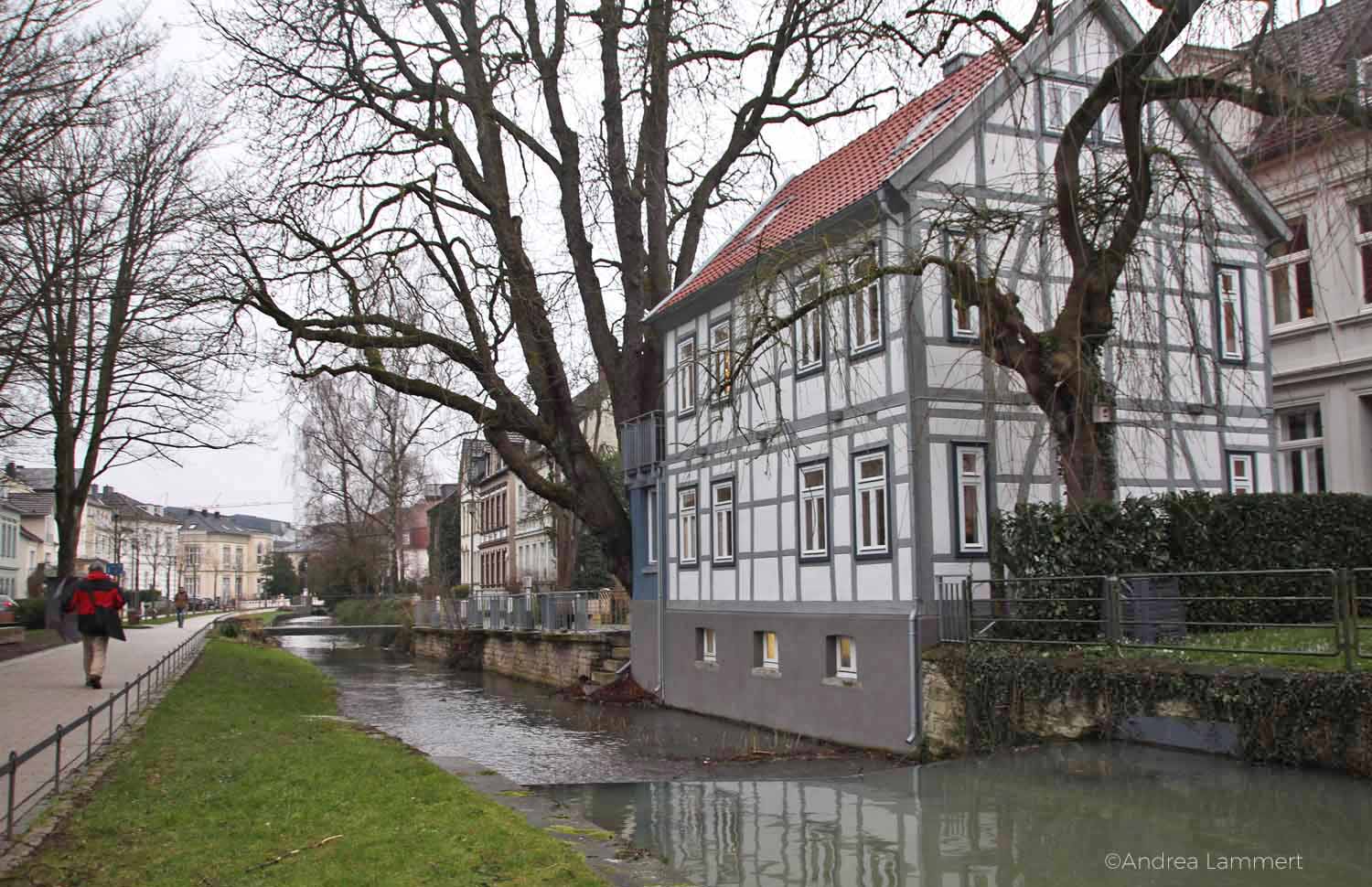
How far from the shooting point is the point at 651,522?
25.2 meters

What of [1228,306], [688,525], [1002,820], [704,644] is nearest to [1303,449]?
[1228,306]

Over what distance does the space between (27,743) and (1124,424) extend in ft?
44.4

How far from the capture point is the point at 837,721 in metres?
17.3

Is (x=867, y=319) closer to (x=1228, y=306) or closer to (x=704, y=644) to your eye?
(x=1228, y=306)

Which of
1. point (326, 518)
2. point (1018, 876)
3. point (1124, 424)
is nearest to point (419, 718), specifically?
point (1124, 424)

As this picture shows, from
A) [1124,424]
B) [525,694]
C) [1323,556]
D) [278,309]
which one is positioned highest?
[278,309]

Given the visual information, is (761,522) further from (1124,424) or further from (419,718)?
(419,718)

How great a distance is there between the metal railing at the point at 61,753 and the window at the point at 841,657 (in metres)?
9.31

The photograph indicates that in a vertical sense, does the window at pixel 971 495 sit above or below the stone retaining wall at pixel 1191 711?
above

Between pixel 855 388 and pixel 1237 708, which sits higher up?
pixel 855 388

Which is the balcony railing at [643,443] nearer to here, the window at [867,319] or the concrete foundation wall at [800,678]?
the concrete foundation wall at [800,678]

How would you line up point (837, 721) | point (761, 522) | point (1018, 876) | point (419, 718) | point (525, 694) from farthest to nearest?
point (525, 694)
point (419, 718)
point (761, 522)
point (837, 721)
point (1018, 876)

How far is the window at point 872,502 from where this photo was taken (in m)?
16.7

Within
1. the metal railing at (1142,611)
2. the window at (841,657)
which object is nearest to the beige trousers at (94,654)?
the window at (841,657)
